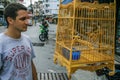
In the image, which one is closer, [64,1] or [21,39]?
[21,39]

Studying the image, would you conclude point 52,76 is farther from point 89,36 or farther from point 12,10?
point 12,10

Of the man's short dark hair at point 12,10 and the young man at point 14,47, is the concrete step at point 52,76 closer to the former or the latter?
the young man at point 14,47

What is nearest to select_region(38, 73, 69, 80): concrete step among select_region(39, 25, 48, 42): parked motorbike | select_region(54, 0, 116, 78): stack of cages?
select_region(54, 0, 116, 78): stack of cages

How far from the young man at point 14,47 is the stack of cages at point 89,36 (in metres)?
1.74

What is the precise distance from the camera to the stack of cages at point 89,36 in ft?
16.4

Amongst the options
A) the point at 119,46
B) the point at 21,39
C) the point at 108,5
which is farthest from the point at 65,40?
the point at 119,46

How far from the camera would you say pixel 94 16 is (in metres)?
5.18

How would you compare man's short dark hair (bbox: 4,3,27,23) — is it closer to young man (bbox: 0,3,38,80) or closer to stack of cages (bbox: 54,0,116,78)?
young man (bbox: 0,3,38,80)

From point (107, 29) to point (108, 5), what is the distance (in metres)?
0.43

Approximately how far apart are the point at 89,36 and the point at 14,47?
2341mm

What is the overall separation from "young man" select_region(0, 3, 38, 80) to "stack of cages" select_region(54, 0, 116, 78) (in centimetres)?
174

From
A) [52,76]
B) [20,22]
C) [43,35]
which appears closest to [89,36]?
[20,22]

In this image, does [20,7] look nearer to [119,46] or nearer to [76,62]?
[76,62]

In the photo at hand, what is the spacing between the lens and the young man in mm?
3182
